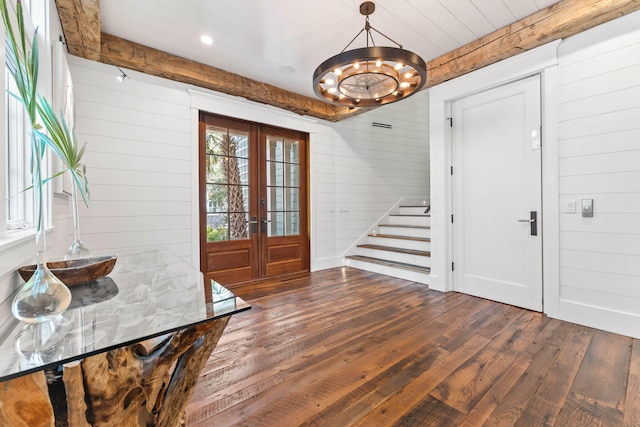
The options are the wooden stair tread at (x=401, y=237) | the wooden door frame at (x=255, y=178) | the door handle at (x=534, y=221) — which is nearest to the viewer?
the door handle at (x=534, y=221)

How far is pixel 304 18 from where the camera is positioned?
8.59 feet

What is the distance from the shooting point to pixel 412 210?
5691 mm

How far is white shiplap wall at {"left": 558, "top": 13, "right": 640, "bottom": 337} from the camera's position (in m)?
2.33

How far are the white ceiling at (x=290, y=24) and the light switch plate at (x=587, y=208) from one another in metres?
1.78

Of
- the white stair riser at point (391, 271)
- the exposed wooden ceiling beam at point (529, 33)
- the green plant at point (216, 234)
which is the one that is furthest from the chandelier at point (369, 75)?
the white stair riser at point (391, 271)

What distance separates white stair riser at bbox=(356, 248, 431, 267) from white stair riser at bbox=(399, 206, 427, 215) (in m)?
1.30

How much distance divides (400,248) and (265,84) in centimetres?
335

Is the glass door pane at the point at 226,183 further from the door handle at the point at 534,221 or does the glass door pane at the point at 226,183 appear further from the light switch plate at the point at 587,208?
the light switch plate at the point at 587,208

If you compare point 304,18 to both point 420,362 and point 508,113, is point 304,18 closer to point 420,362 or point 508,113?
point 508,113

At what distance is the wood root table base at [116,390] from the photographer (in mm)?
634

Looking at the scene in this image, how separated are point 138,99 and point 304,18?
210 cm

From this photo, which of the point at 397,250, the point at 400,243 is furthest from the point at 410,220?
the point at 397,250

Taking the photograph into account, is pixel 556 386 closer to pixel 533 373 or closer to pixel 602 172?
pixel 533 373

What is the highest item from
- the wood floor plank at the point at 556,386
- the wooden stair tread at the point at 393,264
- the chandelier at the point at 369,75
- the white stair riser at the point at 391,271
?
the chandelier at the point at 369,75
